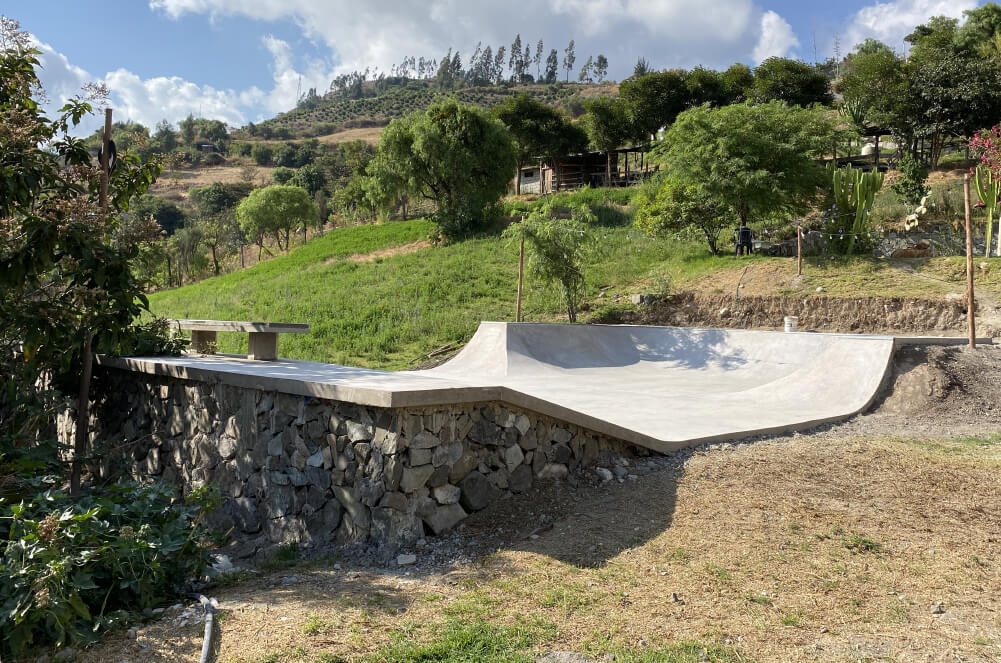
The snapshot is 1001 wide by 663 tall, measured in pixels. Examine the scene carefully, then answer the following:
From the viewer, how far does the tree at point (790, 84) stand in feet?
128

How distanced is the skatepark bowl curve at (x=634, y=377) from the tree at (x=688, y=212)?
6.38 m

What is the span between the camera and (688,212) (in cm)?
1830

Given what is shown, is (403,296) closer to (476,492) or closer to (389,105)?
(476,492)

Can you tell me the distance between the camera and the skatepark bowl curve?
4.68m

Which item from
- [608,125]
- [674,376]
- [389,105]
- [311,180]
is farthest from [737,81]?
[389,105]

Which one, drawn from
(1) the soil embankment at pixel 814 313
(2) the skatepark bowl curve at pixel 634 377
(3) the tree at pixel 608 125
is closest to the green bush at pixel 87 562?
(2) the skatepark bowl curve at pixel 634 377

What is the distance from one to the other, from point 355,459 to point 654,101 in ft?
136

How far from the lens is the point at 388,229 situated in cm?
3403

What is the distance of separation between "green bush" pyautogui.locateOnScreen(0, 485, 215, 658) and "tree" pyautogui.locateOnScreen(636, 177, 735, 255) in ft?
53.1

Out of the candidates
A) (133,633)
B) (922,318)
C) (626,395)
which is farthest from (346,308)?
(133,633)

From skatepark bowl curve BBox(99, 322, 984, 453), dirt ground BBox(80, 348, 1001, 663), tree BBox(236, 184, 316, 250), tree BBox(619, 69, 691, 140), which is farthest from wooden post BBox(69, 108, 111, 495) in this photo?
tree BBox(619, 69, 691, 140)

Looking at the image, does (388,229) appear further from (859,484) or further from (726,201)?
(859,484)

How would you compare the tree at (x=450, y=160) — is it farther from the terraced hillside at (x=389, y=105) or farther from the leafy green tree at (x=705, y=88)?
the terraced hillside at (x=389, y=105)

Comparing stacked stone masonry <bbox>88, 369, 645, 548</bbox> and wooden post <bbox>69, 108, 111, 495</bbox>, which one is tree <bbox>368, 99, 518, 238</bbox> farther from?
stacked stone masonry <bbox>88, 369, 645, 548</bbox>
